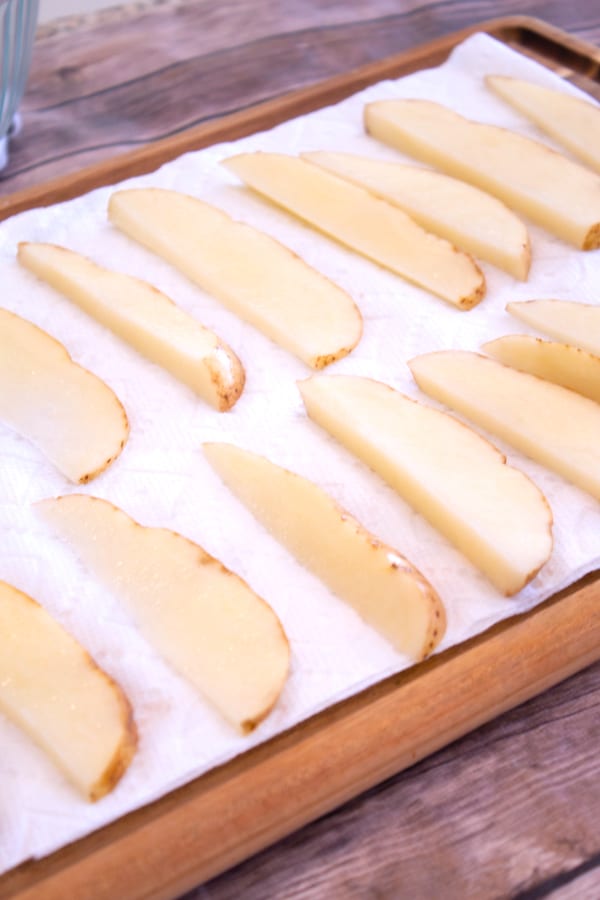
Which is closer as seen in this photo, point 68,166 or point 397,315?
point 397,315

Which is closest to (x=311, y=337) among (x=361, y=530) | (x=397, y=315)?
(x=397, y=315)

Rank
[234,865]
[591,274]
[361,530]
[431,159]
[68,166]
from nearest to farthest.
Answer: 1. [234,865]
2. [361,530]
3. [591,274]
4. [431,159]
5. [68,166]

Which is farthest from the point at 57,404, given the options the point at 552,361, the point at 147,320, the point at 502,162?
the point at 502,162

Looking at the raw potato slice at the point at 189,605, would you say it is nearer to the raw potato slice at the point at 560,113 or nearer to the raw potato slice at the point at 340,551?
the raw potato slice at the point at 340,551

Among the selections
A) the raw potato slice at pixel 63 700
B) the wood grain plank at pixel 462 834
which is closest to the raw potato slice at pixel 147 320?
the raw potato slice at pixel 63 700

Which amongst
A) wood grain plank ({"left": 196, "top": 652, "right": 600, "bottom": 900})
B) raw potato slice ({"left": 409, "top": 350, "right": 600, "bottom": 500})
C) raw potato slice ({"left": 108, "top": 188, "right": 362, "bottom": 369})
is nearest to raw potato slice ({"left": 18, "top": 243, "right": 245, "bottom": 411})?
raw potato slice ({"left": 108, "top": 188, "right": 362, "bottom": 369})

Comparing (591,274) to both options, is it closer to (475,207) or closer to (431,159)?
(475,207)

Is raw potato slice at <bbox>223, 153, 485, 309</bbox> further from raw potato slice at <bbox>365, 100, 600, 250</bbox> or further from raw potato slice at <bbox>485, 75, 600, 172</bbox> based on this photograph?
raw potato slice at <bbox>485, 75, 600, 172</bbox>
